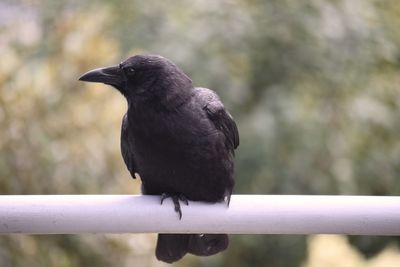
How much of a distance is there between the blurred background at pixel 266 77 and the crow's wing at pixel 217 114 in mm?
1432

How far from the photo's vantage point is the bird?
2641mm

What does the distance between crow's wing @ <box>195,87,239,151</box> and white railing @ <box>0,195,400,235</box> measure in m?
0.86

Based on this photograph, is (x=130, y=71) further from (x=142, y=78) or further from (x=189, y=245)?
(x=189, y=245)

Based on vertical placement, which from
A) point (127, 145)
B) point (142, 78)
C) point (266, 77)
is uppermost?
point (142, 78)

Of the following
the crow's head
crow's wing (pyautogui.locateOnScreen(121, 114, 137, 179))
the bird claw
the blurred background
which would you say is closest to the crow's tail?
the bird claw

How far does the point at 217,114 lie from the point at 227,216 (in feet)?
2.90

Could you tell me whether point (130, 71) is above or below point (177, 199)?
above

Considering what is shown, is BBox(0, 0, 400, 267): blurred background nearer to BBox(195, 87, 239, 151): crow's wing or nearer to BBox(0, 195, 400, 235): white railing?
BBox(195, 87, 239, 151): crow's wing

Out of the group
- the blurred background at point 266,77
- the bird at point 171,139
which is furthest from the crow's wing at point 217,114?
the blurred background at point 266,77

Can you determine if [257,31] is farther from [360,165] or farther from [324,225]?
[324,225]

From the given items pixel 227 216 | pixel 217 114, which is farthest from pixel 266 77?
pixel 227 216

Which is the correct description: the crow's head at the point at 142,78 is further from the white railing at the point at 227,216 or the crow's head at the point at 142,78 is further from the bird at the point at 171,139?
the white railing at the point at 227,216

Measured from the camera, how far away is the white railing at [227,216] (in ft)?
6.12

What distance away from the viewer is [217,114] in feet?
9.12
